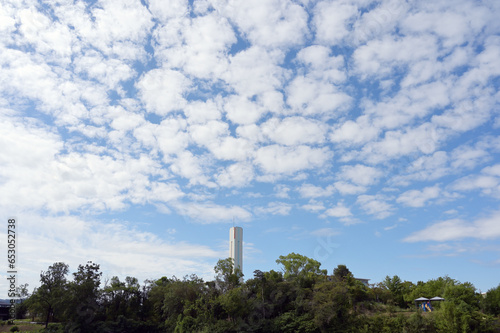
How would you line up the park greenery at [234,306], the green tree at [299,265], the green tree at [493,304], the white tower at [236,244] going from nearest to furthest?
the park greenery at [234,306] < the green tree at [493,304] < the green tree at [299,265] < the white tower at [236,244]

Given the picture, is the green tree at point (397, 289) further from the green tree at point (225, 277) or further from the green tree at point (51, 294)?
the green tree at point (51, 294)

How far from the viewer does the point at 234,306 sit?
1451 inches

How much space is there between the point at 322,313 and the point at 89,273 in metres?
25.8

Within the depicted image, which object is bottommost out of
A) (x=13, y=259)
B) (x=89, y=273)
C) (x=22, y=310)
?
(x=22, y=310)

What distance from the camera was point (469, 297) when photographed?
37.3 metres

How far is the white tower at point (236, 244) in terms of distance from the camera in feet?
377

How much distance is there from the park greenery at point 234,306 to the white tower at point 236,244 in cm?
7131

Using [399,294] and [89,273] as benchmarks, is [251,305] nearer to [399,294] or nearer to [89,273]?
[89,273]

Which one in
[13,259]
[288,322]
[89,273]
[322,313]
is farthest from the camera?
[89,273]

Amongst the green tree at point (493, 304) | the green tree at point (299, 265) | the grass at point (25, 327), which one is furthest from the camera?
the green tree at point (299, 265)

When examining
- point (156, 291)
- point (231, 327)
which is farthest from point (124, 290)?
point (231, 327)

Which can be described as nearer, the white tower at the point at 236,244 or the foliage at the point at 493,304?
the foliage at the point at 493,304

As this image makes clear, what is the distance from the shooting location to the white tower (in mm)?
114875

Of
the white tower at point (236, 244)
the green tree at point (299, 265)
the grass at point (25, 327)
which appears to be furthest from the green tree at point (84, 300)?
the white tower at point (236, 244)
